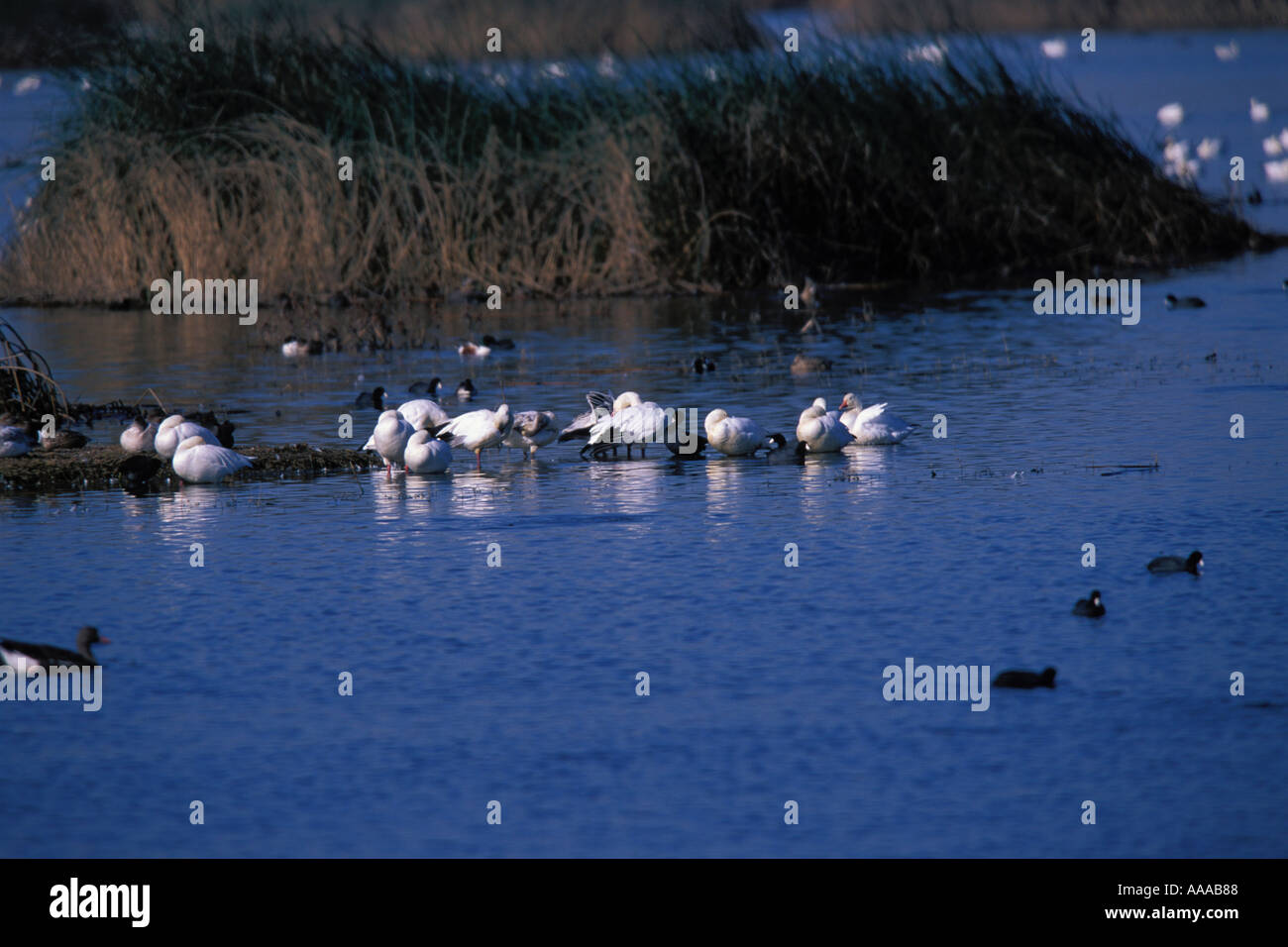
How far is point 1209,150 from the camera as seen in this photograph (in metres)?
37.9

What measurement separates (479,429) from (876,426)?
2.62 meters

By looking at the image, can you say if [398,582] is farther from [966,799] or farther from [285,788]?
[966,799]

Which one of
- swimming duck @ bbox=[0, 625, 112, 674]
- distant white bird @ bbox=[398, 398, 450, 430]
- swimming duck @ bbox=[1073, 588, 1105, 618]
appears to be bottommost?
swimming duck @ bbox=[0, 625, 112, 674]

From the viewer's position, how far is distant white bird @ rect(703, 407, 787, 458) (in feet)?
42.6

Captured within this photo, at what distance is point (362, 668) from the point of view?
27.5ft

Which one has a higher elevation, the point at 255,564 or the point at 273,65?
the point at 273,65

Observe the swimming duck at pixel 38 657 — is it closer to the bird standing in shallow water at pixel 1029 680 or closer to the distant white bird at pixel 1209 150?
A: the bird standing in shallow water at pixel 1029 680

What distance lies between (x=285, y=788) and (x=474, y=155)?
1813 cm

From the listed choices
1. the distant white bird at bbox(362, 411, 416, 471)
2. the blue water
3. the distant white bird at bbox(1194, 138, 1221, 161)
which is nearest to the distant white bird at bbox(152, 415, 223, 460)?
the blue water

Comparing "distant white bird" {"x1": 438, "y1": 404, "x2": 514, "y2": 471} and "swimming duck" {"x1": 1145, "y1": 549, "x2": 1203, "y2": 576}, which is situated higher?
"distant white bird" {"x1": 438, "y1": 404, "x2": 514, "y2": 471}

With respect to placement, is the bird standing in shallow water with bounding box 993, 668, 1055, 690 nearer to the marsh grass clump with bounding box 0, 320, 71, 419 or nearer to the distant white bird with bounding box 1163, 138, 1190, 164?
the marsh grass clump with bounding box 0, 320, 71, 419

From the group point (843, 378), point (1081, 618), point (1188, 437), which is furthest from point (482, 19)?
point (1081, 618)

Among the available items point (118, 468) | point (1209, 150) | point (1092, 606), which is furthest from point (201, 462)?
point (1209, 150)

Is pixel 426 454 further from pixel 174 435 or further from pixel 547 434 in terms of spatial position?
pixel 174 435
